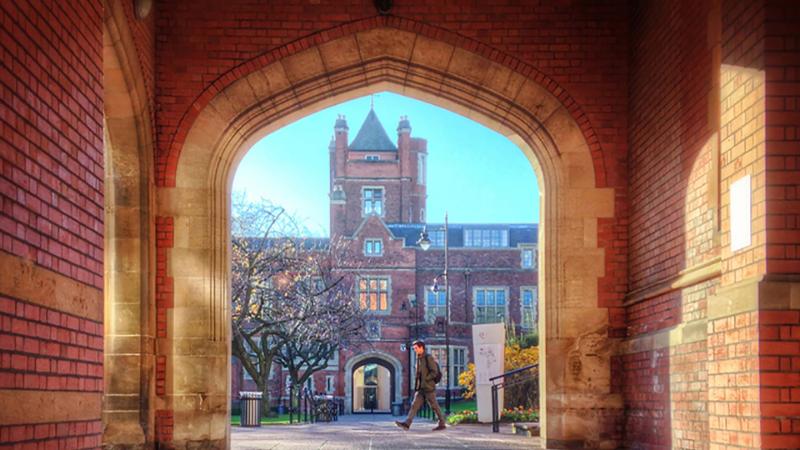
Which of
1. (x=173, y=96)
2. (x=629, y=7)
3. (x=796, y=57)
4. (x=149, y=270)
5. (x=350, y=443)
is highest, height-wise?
(x=629, y=7)

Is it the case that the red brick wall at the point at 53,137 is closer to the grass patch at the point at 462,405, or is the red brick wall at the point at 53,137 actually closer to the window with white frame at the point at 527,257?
the grass patch at the point at 462,405

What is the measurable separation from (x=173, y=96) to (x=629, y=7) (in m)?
4.73

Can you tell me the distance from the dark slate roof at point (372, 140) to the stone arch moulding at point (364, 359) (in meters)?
19.6

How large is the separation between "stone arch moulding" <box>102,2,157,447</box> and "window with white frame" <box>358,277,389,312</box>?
42738 millimetres

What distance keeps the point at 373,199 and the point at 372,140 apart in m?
5.17

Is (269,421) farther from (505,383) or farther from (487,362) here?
(505,383)

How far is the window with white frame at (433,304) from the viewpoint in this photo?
177ft

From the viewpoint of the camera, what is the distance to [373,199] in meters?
67.3

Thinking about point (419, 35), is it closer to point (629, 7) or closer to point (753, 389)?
point (629, 7)

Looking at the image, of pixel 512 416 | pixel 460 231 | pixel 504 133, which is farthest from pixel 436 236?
pixel 504 133

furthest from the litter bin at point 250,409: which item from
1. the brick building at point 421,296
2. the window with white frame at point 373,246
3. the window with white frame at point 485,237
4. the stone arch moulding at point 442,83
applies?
the window with white frame at point 485,237

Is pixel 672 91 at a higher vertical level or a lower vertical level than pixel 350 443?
higher

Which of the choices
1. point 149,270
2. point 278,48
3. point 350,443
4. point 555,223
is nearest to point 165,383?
point 149,270

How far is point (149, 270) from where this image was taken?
35.2 feet
